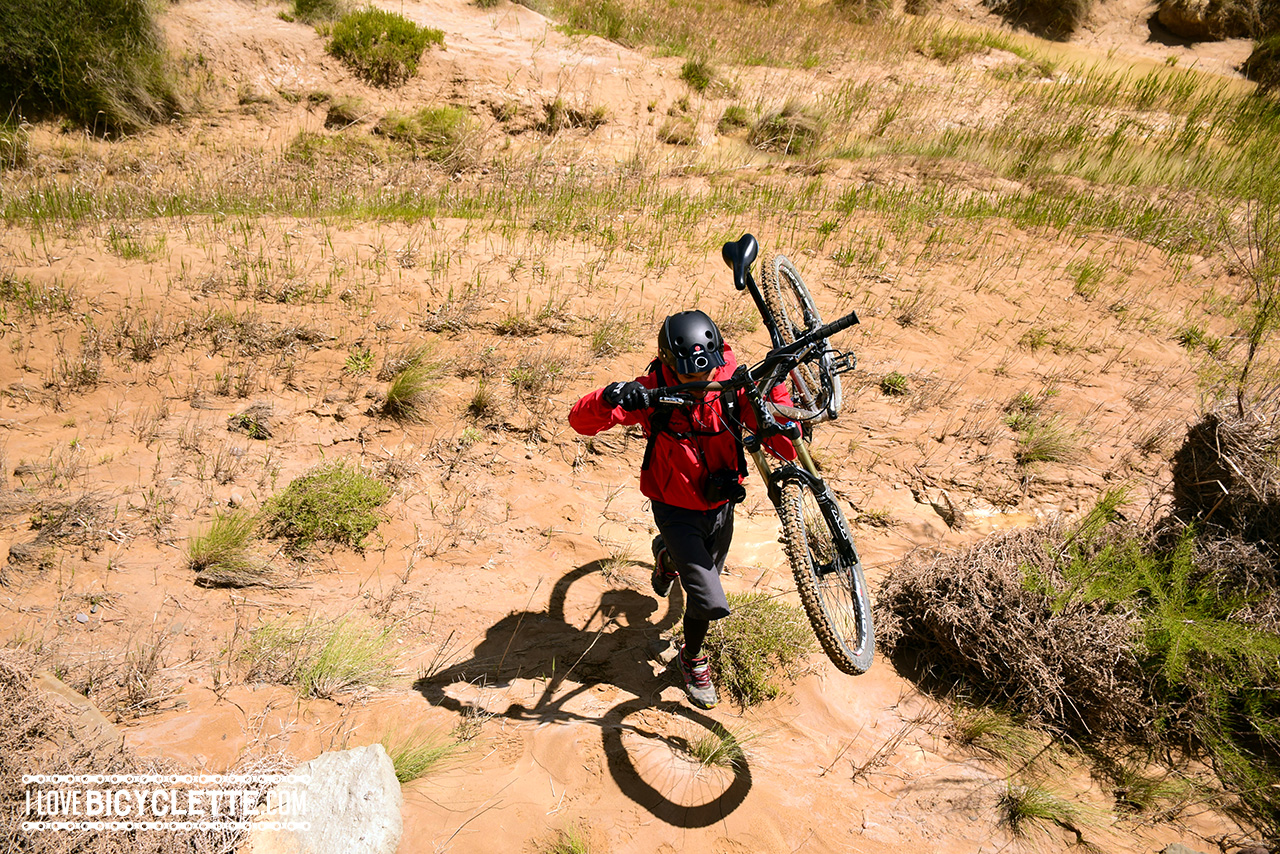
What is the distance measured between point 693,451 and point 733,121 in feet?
38.3

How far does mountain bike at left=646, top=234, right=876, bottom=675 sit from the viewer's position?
9.93 ft

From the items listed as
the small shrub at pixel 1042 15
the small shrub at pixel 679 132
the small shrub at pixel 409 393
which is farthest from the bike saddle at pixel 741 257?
the small shrub at pixel 1042 15

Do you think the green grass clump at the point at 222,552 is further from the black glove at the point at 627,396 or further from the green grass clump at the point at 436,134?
the green grass clump at the point at 436,134

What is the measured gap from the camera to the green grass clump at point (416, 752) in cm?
319

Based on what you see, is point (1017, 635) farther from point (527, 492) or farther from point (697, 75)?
point (697, 75)

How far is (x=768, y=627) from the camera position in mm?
4246

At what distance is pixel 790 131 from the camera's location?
41.2ft

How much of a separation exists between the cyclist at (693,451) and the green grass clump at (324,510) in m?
2.21

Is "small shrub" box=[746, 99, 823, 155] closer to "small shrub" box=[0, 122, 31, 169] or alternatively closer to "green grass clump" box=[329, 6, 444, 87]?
"green grass clump" box=[329, 6, 444, 87]

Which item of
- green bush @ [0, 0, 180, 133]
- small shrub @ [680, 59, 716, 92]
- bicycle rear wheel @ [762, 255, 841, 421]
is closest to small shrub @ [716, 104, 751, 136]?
small shrub @ [680, 59, 716, 92]

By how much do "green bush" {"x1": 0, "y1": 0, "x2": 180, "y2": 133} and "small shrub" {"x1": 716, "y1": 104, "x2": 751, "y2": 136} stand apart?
30.8 ft

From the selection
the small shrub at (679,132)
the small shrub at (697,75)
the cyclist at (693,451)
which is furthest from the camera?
the small shrub at (697,75)

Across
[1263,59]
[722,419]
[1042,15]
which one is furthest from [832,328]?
[1042,15]

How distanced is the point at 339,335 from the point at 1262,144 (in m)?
14.9
